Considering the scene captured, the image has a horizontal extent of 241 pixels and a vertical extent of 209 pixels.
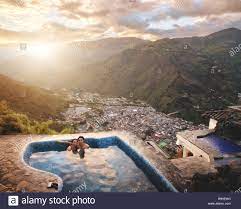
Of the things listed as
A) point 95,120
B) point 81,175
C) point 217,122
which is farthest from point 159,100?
point 81,175

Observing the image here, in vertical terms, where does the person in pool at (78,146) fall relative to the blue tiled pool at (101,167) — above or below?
above

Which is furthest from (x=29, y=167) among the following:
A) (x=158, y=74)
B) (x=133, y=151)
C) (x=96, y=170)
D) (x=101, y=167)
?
(x=158, y=74)

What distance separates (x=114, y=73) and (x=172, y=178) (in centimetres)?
11824

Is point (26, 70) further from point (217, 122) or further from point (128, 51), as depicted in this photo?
point (217, 122)

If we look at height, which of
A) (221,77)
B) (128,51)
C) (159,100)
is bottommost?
(159,100)

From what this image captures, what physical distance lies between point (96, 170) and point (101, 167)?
32 centimetres

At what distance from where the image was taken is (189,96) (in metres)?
84.6

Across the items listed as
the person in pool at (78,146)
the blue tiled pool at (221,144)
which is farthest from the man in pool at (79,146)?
the blue tiled pool at (221,144)

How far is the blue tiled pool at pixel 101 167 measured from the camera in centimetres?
896

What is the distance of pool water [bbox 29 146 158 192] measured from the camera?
9047 millimetres

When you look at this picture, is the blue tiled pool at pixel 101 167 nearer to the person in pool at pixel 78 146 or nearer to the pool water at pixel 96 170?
the pool water at pixel 96 170

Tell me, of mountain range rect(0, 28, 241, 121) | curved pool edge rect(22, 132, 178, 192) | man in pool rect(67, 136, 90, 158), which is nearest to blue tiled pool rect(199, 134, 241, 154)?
curved pool edge rect(22, 132, 178, 192)

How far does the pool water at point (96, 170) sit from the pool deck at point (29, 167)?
1.97ft

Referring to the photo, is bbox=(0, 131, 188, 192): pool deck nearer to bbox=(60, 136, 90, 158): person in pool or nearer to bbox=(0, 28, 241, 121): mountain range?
bbox=(60, 136, 90, 158): person in pool
